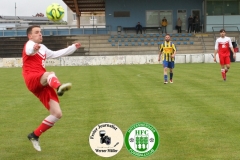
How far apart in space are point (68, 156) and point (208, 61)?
1357 inches

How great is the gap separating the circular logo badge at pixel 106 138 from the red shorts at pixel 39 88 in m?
1.47

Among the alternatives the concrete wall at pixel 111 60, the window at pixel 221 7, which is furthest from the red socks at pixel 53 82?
the window at pixel 221 7

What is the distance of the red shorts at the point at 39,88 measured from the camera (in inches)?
300

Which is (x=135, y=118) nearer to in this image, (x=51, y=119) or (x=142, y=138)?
(x=51, y=119)

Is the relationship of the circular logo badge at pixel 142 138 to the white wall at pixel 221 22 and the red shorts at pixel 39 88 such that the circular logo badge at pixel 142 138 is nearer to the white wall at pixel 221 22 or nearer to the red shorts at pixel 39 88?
the red shorts at pixel 39 88

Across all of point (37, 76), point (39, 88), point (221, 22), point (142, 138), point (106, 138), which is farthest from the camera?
point (221, 22)

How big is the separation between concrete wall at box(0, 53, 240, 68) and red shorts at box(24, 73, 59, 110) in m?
33.4

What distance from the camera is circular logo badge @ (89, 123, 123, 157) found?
6512 mm

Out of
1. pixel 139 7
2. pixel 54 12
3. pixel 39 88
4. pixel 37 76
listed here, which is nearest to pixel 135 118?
pixel 39 88

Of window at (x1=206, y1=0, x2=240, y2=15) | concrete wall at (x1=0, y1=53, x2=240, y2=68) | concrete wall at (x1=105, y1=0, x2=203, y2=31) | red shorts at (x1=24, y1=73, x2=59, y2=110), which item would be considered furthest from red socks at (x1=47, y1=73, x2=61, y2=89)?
concrete wall at (x1=105, y1=0, x2=203, y2=31)

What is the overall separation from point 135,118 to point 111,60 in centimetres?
3079

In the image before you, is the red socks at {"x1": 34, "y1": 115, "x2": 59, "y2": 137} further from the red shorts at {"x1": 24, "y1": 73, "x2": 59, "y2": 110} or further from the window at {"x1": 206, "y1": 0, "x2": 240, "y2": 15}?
the window at {"x1": 206, "y1": 0, "x2": 240, "y2": 15}

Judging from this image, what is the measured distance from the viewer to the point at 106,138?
21.4 ft

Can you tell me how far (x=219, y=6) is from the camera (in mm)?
51281
